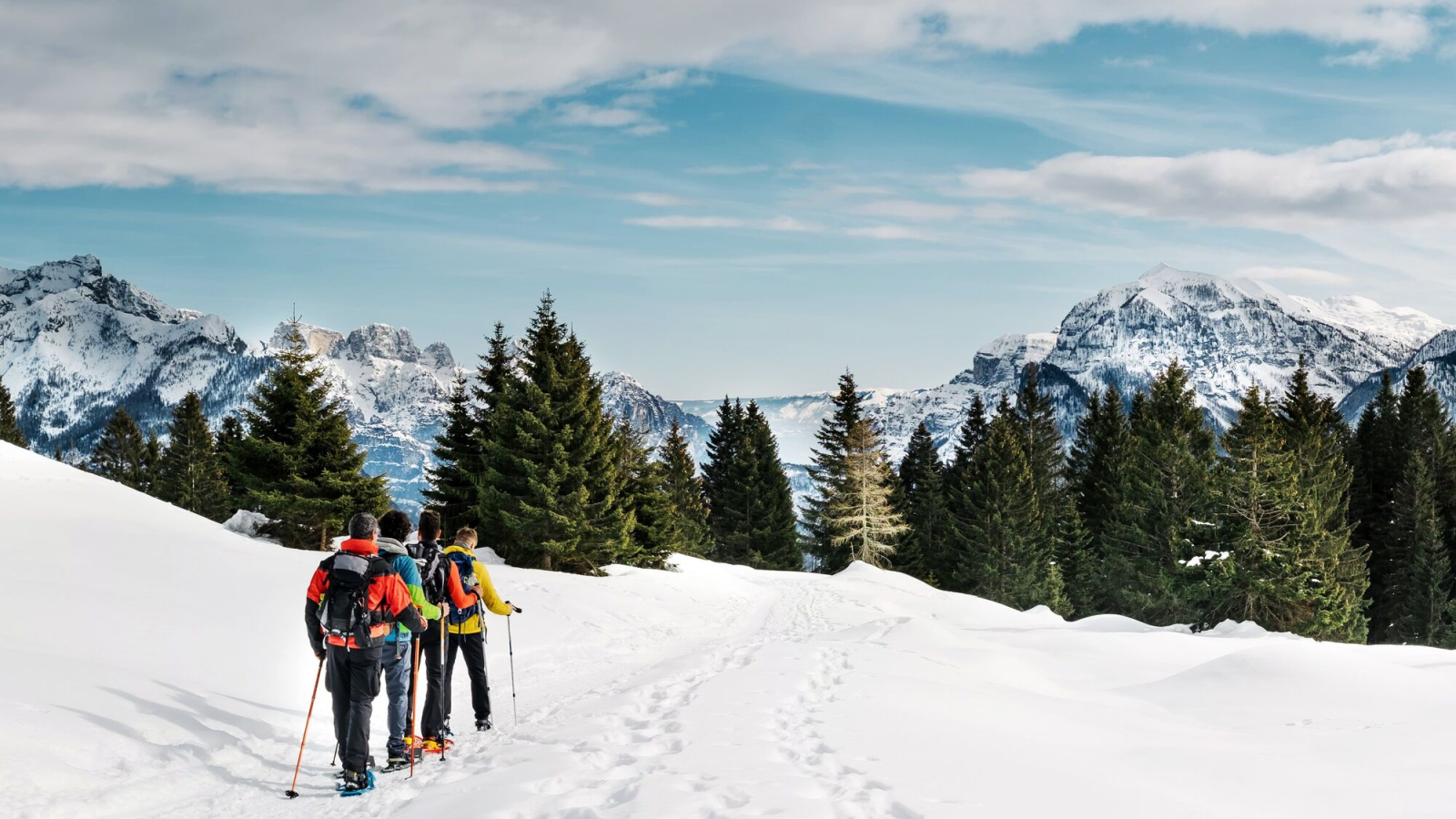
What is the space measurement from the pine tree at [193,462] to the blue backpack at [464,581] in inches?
2186

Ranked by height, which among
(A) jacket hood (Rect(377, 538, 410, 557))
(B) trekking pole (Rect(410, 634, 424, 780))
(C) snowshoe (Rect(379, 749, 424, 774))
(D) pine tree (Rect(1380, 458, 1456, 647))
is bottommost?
(D) pine tree (Rect(1380, 458, 1456, 647))

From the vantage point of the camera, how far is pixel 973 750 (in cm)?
781

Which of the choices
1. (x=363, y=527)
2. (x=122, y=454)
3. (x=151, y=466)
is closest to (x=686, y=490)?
(x=151, y=466)

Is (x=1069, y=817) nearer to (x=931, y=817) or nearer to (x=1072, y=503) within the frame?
(x=931, y=817)

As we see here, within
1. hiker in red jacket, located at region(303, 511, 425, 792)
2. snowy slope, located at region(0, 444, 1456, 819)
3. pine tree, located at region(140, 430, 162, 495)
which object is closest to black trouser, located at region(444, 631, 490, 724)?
snowy slope, located at region(0, 444, 1456, 819)

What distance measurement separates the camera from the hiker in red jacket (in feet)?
26.2

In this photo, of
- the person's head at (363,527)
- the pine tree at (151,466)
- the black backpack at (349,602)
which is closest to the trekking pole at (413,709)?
the black backpack at (349,602)

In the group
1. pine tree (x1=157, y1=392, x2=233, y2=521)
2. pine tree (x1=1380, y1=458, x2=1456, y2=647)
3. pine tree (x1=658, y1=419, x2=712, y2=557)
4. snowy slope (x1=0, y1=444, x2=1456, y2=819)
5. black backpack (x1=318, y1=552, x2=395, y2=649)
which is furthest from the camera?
pine tree (x1=157, y1=392, x2=233, y2=521)

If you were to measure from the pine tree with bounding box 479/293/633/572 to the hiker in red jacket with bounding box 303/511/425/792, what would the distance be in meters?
18.9

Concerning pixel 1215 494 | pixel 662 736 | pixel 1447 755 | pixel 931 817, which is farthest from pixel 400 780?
pixel 1215 494

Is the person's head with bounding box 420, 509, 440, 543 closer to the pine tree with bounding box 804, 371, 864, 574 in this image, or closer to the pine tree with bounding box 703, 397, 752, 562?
the pine tree with bounding box 804, 371, 864, 574

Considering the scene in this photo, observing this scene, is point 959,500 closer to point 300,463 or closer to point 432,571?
point 300,463

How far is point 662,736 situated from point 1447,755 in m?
7.39

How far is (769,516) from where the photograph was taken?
5734cm
